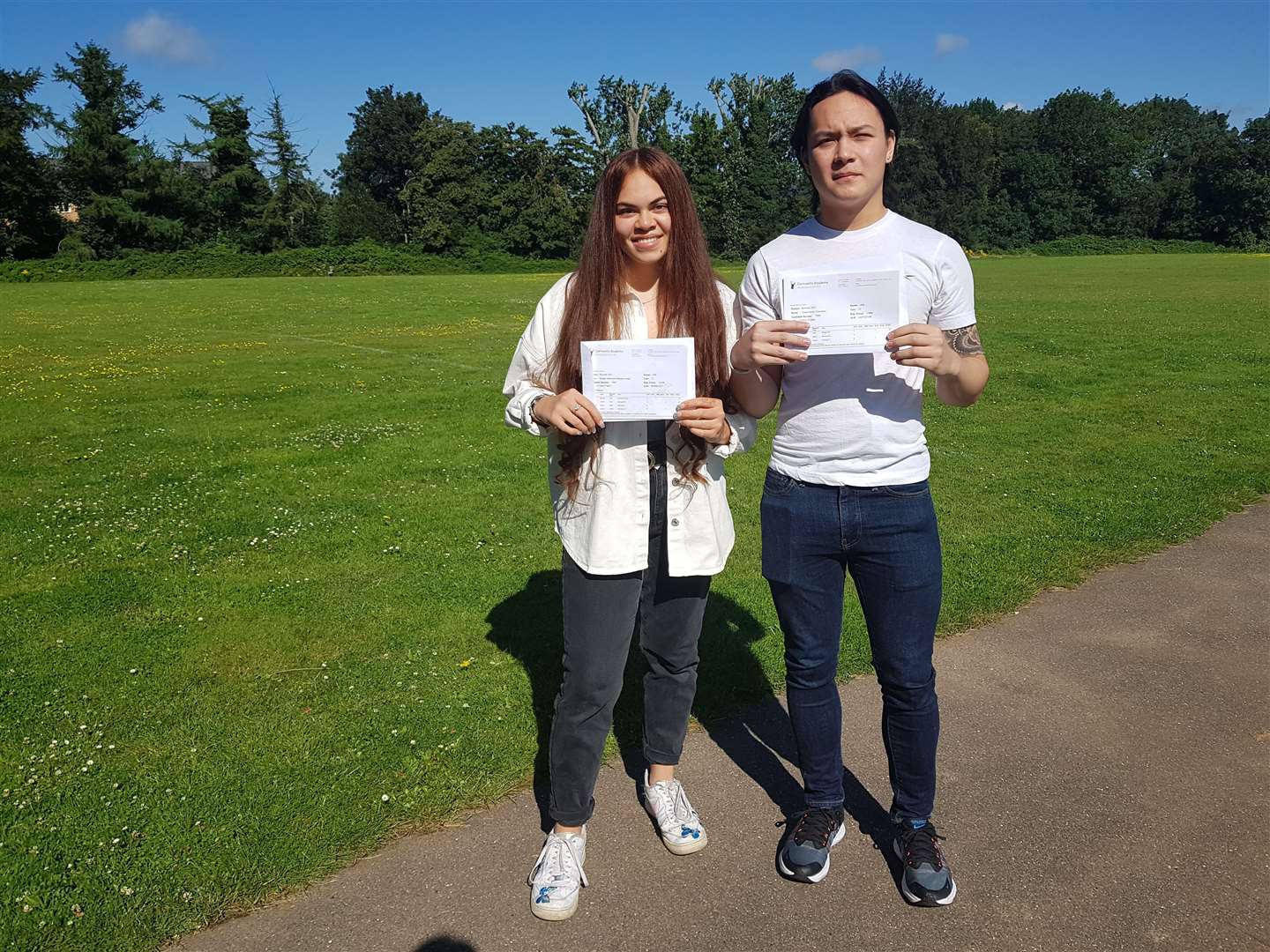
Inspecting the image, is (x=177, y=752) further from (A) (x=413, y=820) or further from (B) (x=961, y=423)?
(B) (x=961, y=423)

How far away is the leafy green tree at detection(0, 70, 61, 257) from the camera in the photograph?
5641cm

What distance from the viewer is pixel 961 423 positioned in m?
10.8

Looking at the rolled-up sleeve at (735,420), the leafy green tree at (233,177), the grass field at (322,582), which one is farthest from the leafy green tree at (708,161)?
the rolled-up sleeve at (735,420)

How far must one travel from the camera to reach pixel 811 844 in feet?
10.0

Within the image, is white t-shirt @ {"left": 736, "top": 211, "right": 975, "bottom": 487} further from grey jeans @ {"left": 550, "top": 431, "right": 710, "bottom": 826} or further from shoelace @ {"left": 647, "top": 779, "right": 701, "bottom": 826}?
shoelace @ {"left": 647, "top": 779, "right": 701, "bottom": 826}

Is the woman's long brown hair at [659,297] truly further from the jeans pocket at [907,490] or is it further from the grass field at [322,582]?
the grass field at [322,582]

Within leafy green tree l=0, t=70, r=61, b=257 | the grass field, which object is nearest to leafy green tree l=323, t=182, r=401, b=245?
leafy green tree l=0, t=70, r=61, b=257

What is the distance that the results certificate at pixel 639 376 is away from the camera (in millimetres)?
2668

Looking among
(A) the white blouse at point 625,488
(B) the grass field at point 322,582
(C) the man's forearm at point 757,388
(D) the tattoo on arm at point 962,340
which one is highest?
(D) the tattoo on arm at point 962,340

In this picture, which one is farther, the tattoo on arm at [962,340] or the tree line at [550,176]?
the tree line at [550,176]

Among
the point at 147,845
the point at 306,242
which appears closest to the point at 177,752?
the point at 147,845

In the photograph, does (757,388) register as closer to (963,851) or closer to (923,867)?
(923,867)

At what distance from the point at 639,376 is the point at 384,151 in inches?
3396

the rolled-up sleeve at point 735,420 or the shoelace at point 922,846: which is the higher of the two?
the rolled-up sleeve at point 735,420
